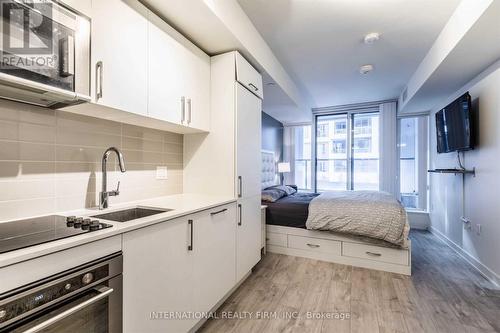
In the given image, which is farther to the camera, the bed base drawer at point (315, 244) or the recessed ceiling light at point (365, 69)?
the recessed ceiling light at point (365, 69)

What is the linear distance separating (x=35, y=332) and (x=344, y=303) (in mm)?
2117

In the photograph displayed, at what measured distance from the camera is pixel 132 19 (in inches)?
54.3

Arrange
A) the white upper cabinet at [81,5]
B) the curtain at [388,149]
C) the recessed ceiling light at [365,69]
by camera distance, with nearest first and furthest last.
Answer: the white upper cabinet at [81,5]
the recessed ceiling light at [365,69]
the curtain at [388,149]

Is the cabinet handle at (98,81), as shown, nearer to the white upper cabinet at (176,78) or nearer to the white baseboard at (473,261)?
the white upper cabinet at (176,78)

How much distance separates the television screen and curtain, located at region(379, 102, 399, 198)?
4.08 ft

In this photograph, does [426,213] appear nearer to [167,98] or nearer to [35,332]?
[167,98]

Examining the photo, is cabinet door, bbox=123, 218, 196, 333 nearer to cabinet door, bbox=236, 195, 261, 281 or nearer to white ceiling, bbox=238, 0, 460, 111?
cabinet door, bbox=236, 195, 261, 281

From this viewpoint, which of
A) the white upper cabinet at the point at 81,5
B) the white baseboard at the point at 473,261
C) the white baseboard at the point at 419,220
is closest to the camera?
the white upper cabinet at the point at 81,5

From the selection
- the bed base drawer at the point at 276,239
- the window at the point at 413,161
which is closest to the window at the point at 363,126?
the window at the point at 413,161

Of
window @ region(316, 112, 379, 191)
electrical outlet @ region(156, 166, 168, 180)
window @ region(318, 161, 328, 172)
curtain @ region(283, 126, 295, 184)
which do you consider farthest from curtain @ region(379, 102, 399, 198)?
electrical outlet @ region(156, 166, 168, 180)

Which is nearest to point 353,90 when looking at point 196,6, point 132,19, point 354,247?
point 354,247

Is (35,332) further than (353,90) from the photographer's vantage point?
No

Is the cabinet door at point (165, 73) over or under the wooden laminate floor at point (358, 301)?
over

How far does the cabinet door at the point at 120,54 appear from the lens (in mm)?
1200
